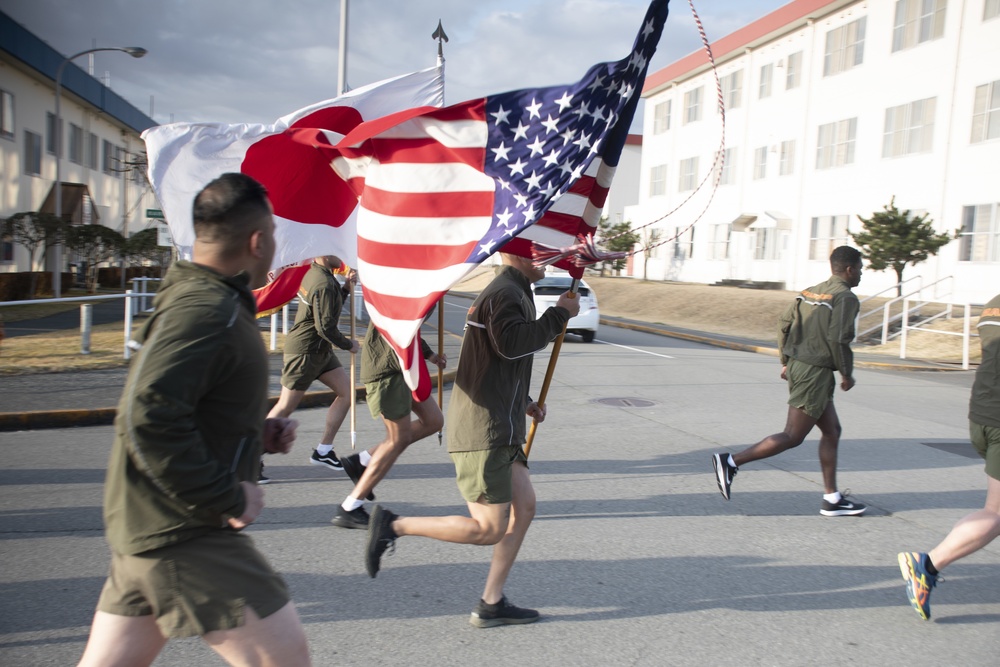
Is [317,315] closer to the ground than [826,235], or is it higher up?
closer to the ground

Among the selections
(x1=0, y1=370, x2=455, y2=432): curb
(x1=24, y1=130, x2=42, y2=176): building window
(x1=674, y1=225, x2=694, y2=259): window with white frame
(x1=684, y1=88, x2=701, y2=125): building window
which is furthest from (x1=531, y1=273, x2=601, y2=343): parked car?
(x1=684, y1=88, x2=701, y2=125): building window

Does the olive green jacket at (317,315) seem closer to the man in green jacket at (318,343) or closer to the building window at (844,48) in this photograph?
the man in green jacket at (318,343)

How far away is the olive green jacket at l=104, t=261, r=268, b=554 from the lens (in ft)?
6.64

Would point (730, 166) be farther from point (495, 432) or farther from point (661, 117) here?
point (495, 432)

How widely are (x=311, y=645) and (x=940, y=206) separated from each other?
27088 mm

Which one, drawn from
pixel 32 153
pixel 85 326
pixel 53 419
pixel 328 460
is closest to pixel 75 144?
pixel 32 153

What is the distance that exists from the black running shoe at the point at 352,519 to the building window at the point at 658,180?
41958 mm

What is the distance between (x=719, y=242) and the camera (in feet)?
129

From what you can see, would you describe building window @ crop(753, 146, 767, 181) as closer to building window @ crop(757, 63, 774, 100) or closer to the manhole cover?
building window @ crop(757, 63, 774, 100)

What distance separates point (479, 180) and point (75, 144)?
33.5 meters

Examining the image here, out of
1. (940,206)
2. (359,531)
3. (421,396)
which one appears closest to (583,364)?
(359,531)

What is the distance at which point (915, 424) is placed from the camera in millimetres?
9422

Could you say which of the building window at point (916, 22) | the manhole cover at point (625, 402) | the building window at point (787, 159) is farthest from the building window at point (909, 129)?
the manhole cover at point (625, 402)

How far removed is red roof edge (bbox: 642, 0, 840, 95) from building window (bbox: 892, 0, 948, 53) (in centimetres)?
371
